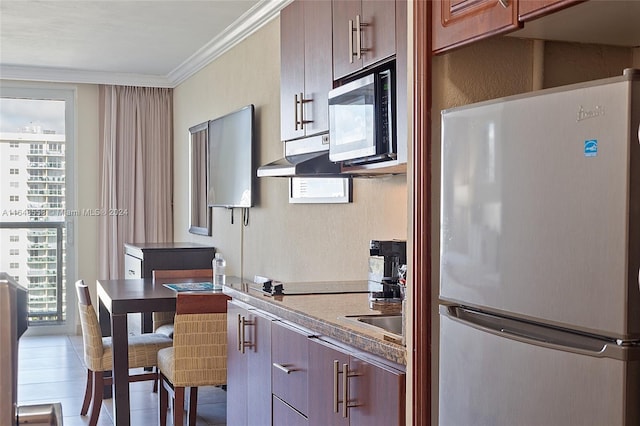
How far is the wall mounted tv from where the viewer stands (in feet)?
17.4

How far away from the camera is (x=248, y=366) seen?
3.21 m

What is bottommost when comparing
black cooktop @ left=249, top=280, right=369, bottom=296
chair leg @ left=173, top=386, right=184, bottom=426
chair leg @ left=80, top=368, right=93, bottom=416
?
chair leg @ left=80, top=368, right=93, bottom=416

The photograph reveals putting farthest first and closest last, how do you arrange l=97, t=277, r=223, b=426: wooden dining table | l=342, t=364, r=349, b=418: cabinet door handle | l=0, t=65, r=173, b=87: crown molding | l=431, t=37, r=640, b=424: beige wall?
l=0, t=65, r=173, b=87: crown molding, l=97, t=277, r=223, b=426: wooden dining table, l=342, t=364, r=349, b=418: cabinet door handle, l=431, t=37, r=640, b=424: beige wall

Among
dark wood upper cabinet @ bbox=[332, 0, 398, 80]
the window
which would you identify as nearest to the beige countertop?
dark wood upper cabinet @ bbox=[332, 0, 398, 80]

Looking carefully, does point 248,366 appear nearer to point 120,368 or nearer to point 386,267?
point 386,267

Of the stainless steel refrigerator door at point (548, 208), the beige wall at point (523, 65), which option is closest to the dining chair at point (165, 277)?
the beige wall at point (523, 65)

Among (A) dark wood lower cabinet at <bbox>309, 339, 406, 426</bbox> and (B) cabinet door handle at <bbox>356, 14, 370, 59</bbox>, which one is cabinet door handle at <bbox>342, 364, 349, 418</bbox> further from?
(B) cabinet door handle at <bbox>356, 14, 370, 59</bbox>

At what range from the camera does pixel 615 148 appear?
1385 millimetres

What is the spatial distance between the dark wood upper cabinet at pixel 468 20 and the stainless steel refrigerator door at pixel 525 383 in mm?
652

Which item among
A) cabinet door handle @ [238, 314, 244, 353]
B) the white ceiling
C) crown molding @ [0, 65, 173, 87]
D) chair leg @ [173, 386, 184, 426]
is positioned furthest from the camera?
crown molding @ [0, 65, 173, 87]

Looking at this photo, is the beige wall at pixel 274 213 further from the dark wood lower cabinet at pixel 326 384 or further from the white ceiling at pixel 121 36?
the dark wood lower cabinet at pixel 326 384

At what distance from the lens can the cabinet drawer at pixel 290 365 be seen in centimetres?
260

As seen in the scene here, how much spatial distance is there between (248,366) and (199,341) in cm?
74

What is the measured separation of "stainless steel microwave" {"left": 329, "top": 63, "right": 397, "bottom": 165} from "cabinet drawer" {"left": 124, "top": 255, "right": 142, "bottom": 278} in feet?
11.4
